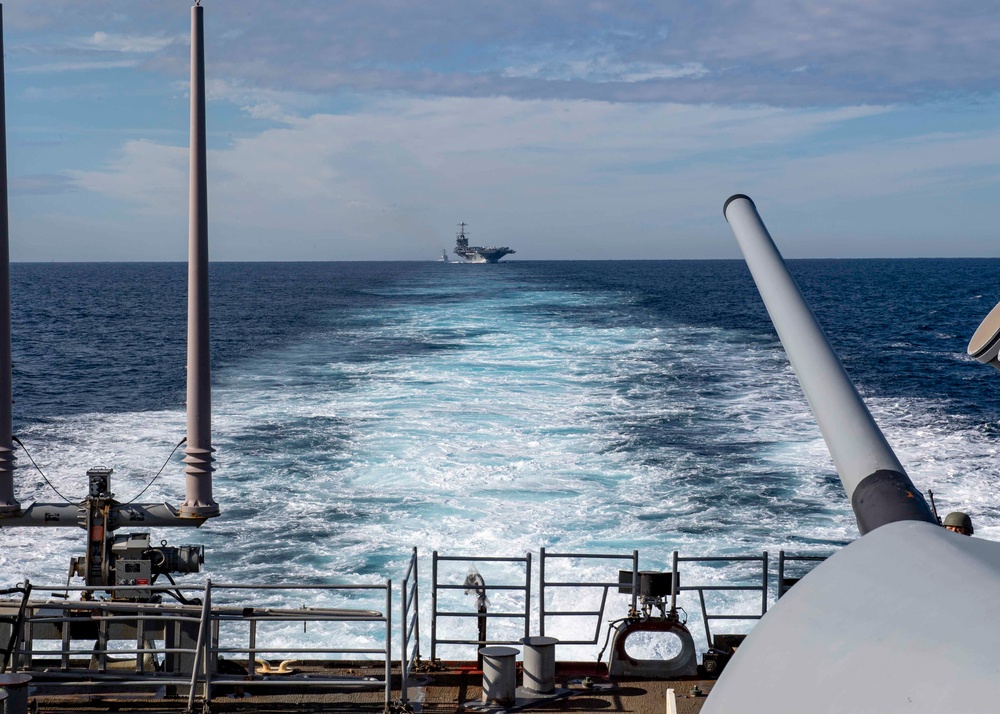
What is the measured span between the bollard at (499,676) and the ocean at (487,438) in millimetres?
8332

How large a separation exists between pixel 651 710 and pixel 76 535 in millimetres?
14942

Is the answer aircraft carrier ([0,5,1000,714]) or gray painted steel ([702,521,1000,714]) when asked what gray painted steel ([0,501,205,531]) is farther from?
gray painted steel ([702,521,1000,714])

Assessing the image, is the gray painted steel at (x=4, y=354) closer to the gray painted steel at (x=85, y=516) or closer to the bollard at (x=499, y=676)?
the gray painted steel at (x=85, y=516)

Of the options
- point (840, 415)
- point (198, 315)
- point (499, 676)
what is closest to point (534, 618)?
point (499, 676)

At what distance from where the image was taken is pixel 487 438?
93.0ft

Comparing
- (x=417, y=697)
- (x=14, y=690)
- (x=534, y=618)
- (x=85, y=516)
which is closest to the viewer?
(x=14, y=690)

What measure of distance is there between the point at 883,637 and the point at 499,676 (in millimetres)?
7312

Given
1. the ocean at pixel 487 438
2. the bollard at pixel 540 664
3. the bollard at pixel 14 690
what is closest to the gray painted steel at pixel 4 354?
the bollard at pixel 14 690

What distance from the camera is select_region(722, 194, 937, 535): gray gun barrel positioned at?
11.6ft

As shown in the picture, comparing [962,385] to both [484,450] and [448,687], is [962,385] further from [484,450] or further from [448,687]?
[448,687]

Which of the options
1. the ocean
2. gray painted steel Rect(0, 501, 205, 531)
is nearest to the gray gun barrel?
gray painted steel Rect(0, 501, 205, 531)

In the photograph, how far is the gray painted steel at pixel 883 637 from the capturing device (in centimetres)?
209

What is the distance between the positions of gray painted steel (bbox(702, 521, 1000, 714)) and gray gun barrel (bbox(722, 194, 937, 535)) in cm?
71

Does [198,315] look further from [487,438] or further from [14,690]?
[487,438]
